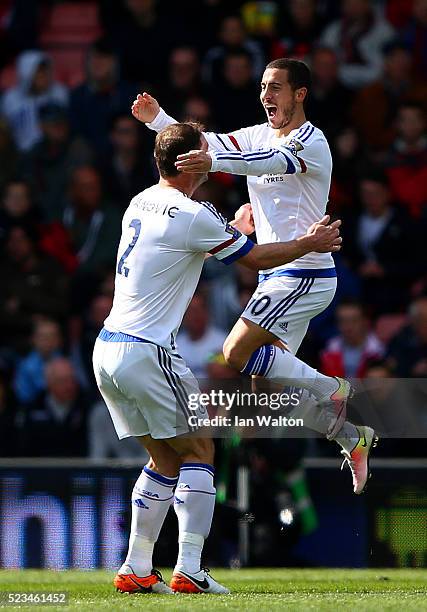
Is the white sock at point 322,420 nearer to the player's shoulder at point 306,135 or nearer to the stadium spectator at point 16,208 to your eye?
the player's shoulder at point 306,135

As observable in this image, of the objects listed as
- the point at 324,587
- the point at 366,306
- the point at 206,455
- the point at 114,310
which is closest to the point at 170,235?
the point at 114,310

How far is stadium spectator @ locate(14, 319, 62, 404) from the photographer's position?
1337 centimetres

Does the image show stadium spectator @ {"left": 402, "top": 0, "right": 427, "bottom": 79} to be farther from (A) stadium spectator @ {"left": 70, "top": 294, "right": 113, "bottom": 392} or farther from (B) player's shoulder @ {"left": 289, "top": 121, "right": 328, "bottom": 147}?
(B) player's shoulder @ {"left": 289, "top": 121, "right": 328, "bottom": 147}

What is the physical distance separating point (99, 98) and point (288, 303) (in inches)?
278

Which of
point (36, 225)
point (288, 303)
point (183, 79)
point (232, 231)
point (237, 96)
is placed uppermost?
point (183, 79)

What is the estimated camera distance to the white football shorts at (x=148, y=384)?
7957 millimetres

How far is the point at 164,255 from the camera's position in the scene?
8.04 m

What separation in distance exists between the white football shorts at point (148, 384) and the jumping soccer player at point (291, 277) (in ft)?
2.69

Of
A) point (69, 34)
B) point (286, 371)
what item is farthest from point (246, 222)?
point (69, 34)

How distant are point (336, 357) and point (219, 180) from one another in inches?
96.3

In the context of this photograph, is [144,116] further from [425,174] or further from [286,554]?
[425,174]

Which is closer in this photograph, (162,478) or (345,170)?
(162,478)

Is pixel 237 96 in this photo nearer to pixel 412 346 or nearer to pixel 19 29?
pixel 19 29

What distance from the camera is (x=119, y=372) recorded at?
26.1ft
